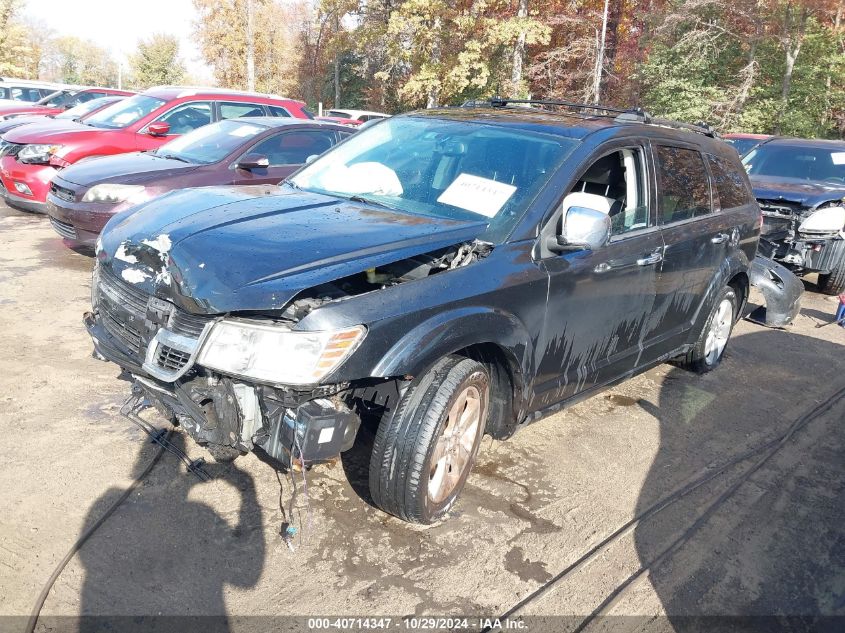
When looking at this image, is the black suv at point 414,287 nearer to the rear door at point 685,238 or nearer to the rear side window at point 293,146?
the rear door at point 685,238

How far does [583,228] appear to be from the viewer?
3305 millimetres

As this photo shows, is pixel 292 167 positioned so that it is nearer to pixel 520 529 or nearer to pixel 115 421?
pixel 115 421

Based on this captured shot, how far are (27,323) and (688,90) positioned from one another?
24.4 metres

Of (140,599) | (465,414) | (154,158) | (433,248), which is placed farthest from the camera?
(154,158)

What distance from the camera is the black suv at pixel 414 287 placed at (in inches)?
107

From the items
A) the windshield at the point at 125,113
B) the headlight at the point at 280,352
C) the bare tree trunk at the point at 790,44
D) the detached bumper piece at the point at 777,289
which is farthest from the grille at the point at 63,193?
the bare tree trunk at the point at 790,44

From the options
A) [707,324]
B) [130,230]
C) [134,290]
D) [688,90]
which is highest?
[688,90]

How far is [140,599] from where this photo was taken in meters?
2.65

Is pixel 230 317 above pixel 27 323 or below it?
above

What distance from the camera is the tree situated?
171 ft

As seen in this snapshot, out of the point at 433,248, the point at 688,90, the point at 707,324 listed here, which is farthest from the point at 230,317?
the point at 688,90

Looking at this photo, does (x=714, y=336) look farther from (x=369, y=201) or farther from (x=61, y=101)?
(x=61, y=101)

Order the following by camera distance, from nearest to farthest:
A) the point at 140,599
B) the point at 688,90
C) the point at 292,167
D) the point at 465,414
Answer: the point at 140,599, the point at 465,414, the point at 292,167, the point at 688,90

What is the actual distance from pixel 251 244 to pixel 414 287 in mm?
712
